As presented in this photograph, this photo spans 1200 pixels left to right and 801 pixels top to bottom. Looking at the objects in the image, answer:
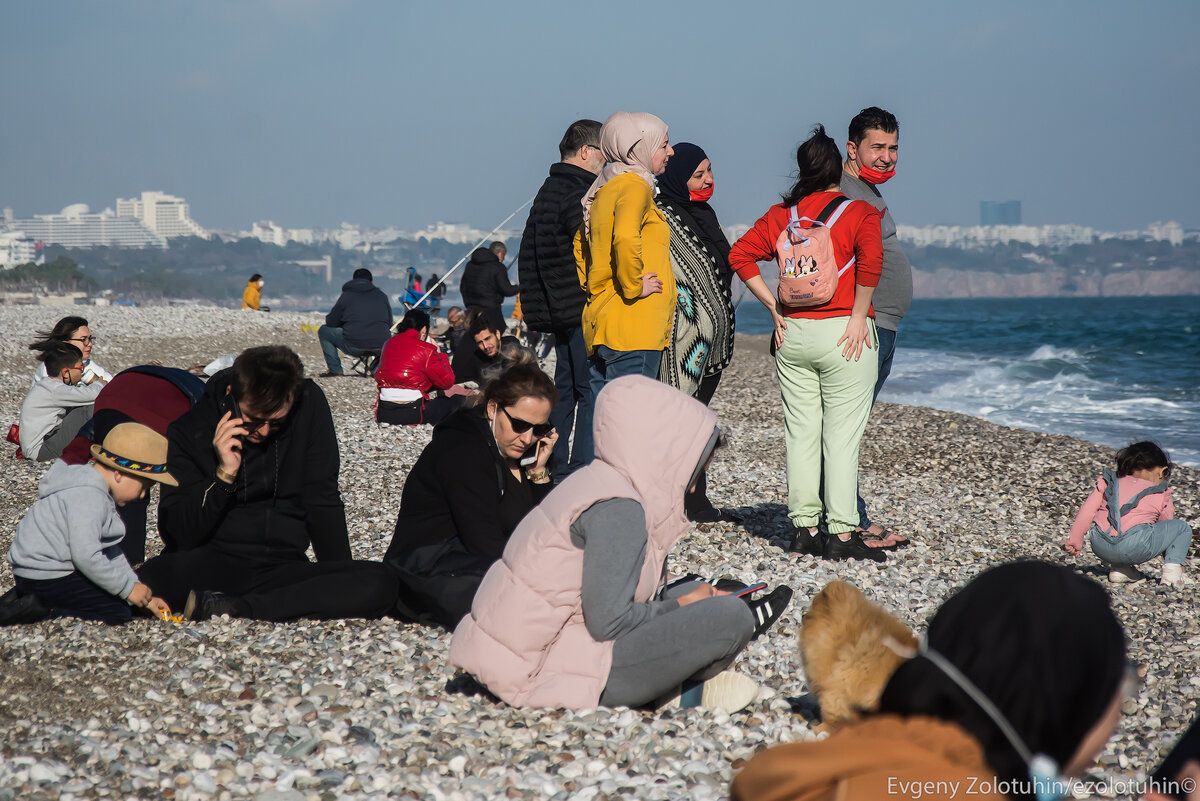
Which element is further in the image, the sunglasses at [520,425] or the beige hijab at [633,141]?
the beige hijab at [633,141]

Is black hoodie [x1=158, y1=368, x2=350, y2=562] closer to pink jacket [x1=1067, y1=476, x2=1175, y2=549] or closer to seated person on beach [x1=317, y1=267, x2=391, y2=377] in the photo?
pink jacket [x1=1067, y1=476, x2=1175, y2=549]

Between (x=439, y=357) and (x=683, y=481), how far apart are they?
24.6 ft

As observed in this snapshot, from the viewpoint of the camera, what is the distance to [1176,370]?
29312mm

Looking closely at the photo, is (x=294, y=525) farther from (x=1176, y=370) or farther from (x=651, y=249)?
(x=1176, y=370)

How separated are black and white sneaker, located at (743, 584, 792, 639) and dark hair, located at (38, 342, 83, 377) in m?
6.20

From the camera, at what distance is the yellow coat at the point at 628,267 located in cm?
504

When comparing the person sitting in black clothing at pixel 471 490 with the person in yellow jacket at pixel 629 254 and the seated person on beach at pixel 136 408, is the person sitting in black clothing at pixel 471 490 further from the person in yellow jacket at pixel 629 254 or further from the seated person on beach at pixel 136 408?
the seated person on beach at pixel 136 408

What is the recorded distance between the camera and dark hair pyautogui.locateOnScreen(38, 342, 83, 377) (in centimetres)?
778

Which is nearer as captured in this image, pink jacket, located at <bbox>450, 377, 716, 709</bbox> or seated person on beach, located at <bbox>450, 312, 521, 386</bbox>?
pink jacket, located at <bbox>450, 377, 716, 709</bbox>

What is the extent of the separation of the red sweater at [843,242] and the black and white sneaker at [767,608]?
1.73m

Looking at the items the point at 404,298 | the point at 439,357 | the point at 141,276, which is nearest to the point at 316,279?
the point at 141,276

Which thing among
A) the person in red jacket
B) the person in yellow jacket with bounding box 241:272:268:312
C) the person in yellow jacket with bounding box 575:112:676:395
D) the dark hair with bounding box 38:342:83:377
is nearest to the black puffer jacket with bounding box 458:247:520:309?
the person in red jacket

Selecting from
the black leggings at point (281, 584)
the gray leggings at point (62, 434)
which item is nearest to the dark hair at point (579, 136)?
the black leggings at point (281, 584)

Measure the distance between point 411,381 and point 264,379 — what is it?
6.23 meters
